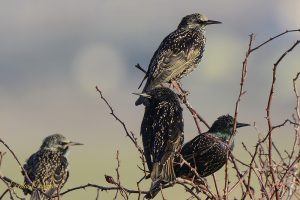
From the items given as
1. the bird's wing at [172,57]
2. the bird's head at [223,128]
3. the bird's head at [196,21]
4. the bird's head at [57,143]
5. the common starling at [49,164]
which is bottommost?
the bird's head at [223,128]

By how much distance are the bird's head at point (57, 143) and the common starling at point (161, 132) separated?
2.42m

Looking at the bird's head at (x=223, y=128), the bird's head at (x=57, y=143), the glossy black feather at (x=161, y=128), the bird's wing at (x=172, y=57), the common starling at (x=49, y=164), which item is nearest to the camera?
the glossy black feather at (x=161, y=128)

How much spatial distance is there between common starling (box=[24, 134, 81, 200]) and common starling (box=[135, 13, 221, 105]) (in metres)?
1.47

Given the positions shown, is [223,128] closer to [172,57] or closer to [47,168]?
[47,168]

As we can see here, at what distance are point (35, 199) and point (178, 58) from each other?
3.21m

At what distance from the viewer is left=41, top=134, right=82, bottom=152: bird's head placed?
28.5ft

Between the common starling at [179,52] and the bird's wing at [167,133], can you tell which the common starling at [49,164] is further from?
the bird's wing at [167,133]

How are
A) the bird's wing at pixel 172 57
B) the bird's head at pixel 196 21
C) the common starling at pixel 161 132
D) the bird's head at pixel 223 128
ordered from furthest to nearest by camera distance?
the bird's head at pixel 196 21
the bird's wing at pixel 172 57
the bird's head at pixel 223 128
the common starling at pixel 161 132

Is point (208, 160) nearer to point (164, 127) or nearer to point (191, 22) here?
point (164, 127)

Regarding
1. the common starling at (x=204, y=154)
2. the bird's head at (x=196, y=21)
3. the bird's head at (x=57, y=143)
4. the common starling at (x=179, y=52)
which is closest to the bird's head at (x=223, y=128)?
the common starling at (x=204, y=154)

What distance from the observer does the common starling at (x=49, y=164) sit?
24.5 ft

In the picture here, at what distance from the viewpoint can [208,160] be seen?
612 cm

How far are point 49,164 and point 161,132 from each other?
2418 millimetres

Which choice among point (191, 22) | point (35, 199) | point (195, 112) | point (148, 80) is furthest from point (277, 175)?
point (191, 22)
